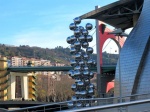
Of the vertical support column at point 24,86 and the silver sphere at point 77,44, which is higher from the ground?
the silver sphere at point 77,44

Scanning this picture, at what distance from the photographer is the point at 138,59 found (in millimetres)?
22594

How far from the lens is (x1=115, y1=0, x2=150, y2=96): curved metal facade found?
72.7ft

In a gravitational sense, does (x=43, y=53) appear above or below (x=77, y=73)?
above

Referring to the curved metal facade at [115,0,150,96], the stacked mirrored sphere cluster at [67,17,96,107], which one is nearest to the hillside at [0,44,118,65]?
the curved metal facade at [115,0,150,96]

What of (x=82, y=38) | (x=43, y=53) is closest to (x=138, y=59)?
(x=82, y=38)

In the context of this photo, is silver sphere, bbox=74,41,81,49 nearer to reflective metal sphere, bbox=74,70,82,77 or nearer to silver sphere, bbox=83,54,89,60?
silver sphere, bbox=83,54,89,60

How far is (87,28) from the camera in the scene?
2122cm

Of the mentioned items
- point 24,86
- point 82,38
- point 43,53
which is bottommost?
point 24,86

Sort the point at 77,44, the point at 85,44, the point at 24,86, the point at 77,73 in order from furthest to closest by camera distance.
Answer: the point at 24,86
the point at 85,44
the point at 77,44
the point at 77,73

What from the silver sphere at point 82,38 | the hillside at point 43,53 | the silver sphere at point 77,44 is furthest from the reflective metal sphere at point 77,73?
the hillside at point 43,53

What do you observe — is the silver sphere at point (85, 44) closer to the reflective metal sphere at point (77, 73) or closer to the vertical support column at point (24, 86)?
the reflective metal sphere at point (77, 73)

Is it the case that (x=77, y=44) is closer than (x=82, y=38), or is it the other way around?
(x=77, y=44)

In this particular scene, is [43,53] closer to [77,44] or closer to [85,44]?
[85,44]

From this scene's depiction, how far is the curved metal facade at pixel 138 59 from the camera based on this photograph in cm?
2216
